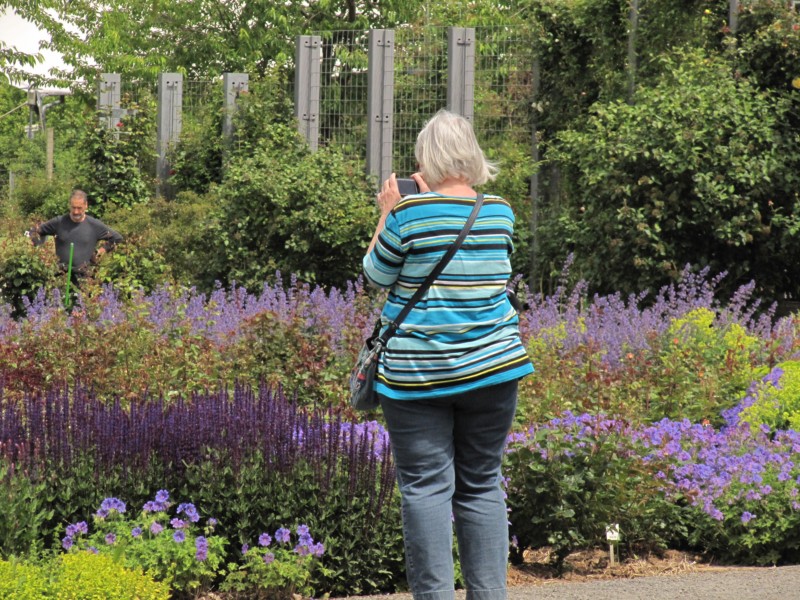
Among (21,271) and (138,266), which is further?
(138,266)

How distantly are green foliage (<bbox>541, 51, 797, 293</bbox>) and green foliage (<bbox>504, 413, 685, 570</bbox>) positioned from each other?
5.50 m

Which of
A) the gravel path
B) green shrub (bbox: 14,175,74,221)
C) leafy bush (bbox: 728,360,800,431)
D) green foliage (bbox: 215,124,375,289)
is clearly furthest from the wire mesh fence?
the gravel path

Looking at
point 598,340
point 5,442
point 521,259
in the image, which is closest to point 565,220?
point 521,259

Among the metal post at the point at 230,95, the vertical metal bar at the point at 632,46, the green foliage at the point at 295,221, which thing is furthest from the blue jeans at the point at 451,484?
the metal post at the point at 230,95

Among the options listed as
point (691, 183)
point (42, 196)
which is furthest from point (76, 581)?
point (42, 196)

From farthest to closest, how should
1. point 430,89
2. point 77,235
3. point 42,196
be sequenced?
point 42,196, point 430,89, point 77,235

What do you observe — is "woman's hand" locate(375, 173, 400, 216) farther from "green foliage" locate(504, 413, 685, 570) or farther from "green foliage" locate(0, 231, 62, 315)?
"green foliage" locate(0, 231, 62, 315)

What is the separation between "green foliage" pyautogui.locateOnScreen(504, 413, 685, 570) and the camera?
4.93 m

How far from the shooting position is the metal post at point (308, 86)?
14.2m

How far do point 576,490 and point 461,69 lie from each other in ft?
28.4

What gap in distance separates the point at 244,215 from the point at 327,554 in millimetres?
8634

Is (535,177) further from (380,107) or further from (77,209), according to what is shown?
(77,209)

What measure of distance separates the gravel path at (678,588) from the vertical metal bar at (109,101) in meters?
14.7

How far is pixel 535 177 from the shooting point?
13.1 meters
